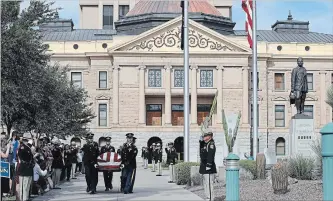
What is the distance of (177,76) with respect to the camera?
76.8 meters

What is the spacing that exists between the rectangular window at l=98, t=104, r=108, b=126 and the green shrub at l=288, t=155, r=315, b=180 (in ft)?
180

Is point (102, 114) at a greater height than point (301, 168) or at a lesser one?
greater

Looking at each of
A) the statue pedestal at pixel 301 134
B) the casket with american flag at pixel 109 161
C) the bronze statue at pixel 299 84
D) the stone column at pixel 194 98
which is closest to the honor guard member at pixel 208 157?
the casket with american flag at pixel 109 161

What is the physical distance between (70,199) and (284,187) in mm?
5803

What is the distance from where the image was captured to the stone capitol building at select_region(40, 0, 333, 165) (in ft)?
249

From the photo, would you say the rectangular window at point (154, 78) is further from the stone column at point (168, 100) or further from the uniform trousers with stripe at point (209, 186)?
the uniform trousers with stripe at point (209, 186)

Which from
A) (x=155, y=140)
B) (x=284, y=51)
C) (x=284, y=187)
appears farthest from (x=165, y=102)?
(x=284, y=187)

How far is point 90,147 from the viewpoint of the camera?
23125 mm

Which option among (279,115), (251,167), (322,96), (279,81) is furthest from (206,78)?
(251,167)

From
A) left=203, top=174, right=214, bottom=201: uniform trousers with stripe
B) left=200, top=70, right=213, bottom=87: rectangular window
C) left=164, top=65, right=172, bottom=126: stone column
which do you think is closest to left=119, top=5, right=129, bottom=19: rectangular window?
left=200, top=70, right=213, bottom=87: rectangular window

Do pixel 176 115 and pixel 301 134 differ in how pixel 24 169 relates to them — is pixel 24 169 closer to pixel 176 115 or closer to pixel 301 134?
pixel 301 134

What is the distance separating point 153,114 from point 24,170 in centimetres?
5935

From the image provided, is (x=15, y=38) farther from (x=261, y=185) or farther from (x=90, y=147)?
(x=261, y=185)

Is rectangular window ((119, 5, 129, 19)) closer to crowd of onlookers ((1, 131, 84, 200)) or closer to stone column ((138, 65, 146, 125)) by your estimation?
stone column ((138, 65, 146, 125))
